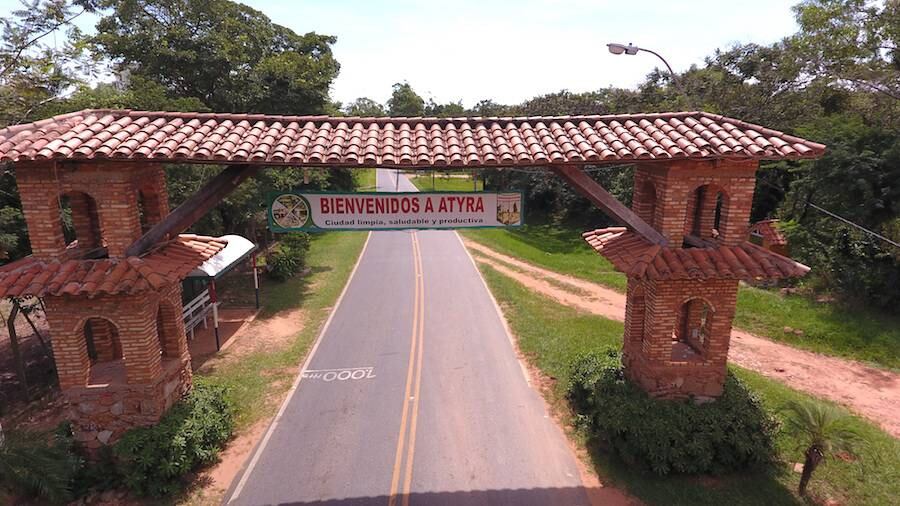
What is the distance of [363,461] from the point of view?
29.8ft

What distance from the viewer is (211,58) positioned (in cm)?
1864

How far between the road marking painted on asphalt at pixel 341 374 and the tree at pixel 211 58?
40.0 ft

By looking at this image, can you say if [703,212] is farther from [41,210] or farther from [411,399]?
[41,210]

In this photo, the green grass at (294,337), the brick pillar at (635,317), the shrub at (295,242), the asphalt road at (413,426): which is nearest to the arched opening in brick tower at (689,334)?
the brick pillar at (635,317)

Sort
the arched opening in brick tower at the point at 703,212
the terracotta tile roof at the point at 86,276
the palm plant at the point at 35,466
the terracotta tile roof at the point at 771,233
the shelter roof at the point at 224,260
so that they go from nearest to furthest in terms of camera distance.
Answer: the terracotta tile roof at the point at 86,276 < the palm plant at the point at 35,466 < the arched opening in brick tower at the point at 703,212 < the shelter roof at the point at 224,260 < the terracotta tile roof at the point at 771,233

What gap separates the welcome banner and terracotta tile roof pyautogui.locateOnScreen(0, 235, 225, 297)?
1719 millimetres

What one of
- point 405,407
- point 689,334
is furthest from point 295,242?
point 689,334

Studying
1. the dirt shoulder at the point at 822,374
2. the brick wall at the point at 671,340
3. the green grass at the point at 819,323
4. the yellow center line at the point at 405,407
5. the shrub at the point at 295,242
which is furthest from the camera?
the shrub at the point at 295,242

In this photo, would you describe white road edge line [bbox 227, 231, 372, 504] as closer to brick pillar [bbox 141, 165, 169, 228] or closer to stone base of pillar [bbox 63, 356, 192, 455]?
stone base of pillar [bbox 63, 356, 192, 455]

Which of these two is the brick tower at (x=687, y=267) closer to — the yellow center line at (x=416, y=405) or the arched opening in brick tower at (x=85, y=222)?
the yellow center line at (x=416, y=405)

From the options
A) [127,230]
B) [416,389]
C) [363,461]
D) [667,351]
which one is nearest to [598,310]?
[416,389]

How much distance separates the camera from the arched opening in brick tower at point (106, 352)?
8312mm

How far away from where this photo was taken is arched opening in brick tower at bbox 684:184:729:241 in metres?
8.29

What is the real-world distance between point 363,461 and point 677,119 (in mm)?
8075
